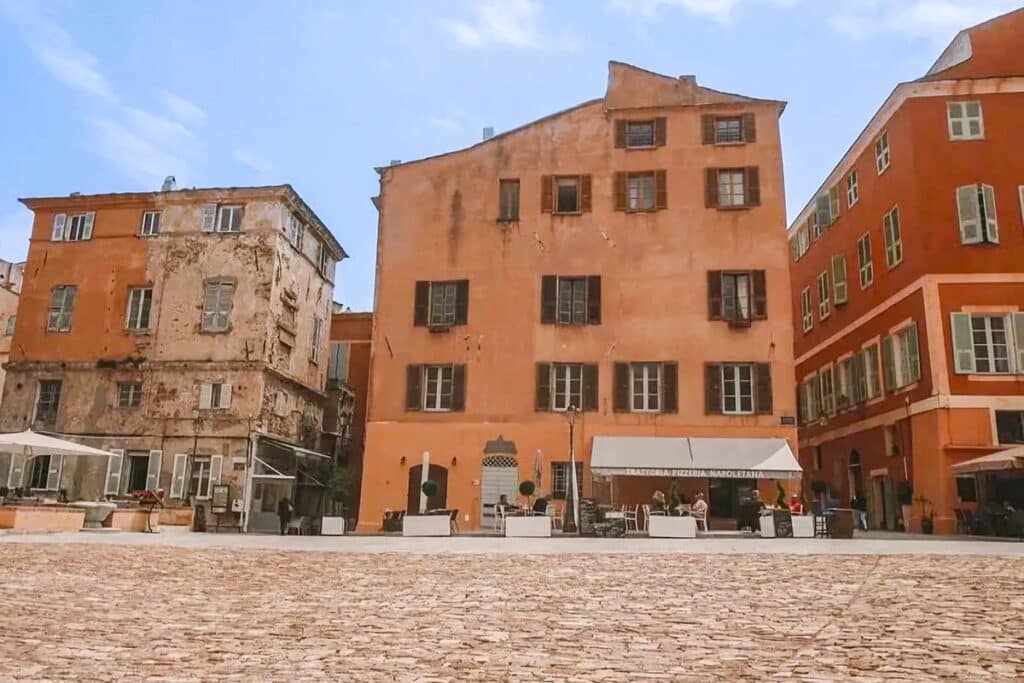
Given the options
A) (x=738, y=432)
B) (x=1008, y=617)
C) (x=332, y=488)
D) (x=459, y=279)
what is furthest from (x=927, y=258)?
(x=332, y=488)

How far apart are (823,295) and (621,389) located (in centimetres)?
1255

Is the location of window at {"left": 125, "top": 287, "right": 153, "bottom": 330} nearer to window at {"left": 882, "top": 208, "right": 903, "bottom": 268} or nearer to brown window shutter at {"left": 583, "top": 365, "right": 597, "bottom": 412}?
brown window shutter at {"left": 583, "top": 365, "right": 597, "bottom": 412}

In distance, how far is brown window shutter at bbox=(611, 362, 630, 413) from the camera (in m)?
25.2

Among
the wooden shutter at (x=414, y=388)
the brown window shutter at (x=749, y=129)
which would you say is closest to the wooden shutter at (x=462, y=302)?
the wooden shutter at (x=414, y=388)

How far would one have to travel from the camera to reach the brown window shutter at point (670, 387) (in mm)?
25094

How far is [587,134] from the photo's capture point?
2786 centimetres

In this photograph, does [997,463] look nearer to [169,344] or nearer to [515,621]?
[515,621]

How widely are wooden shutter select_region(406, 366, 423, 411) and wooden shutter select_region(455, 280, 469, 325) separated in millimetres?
1994

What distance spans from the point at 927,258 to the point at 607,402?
9992 mm

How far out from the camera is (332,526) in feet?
73.2

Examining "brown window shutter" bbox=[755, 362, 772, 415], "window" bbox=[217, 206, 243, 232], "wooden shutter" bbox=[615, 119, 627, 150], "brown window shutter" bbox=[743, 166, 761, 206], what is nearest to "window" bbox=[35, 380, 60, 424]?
"window" bbox=[217, 206, 243, 232]

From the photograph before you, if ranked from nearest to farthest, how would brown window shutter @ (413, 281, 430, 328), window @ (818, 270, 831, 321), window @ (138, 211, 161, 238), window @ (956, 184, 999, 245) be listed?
window @ (956, 184, 999, 245) → brown window shutter @ (413, 281, 430, 328) → window @ (138, 211, 161, 238) → window @ (818, 270, 831, 321)

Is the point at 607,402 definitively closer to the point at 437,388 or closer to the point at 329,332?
the point at 437,388

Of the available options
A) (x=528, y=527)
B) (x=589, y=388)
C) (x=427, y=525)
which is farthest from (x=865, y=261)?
(x=427, y=525)
